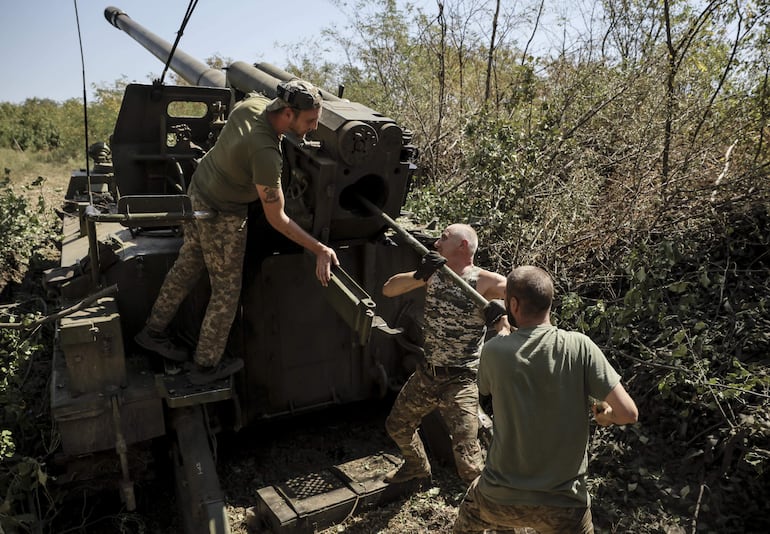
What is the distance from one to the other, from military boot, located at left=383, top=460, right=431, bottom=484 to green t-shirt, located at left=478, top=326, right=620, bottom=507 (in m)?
1.54

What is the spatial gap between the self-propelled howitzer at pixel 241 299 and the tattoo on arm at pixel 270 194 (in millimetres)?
344

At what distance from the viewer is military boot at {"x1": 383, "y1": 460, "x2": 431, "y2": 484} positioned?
414 cm

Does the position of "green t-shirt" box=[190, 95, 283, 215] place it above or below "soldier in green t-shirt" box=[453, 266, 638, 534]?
above

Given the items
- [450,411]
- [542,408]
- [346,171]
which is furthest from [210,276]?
[542,408]

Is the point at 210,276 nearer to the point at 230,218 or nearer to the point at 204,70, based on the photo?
the point at 230,218

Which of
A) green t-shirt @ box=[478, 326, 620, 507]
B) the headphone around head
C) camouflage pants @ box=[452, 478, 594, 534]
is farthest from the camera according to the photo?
the headphone around head

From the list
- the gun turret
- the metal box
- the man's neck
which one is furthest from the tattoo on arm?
the metal box

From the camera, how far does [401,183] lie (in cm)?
404

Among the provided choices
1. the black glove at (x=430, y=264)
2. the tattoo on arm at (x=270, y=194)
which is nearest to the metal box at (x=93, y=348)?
the tattoo on arm at (x=270, y=194)

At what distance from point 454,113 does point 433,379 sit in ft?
20.4

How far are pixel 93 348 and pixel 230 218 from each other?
3.53 feet

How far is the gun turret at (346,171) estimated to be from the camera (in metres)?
3.67

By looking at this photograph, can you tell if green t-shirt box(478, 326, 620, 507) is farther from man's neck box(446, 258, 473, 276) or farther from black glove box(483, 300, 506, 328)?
man's neck box(446, 258, 473, 276)

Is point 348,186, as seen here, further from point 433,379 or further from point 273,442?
point 273,442
